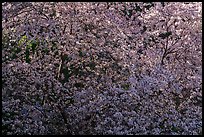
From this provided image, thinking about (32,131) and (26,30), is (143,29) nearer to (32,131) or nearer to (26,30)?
(26,30)

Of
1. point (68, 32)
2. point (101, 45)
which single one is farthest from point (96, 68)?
point (68, 32)

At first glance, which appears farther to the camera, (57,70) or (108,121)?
(57,70)

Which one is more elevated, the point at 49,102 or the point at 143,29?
the point at 143,29

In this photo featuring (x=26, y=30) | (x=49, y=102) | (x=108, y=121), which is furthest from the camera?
(x=26, y=30)

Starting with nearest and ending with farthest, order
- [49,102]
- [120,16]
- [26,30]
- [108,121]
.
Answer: [108,121] < [49,102] < [26,30] < [120,16]

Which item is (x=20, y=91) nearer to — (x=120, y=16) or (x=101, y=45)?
(x=101, y=45)

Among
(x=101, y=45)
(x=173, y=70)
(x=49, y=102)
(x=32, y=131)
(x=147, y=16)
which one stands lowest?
(x=32, y=131)
